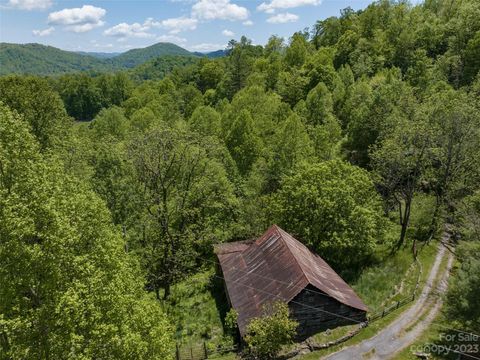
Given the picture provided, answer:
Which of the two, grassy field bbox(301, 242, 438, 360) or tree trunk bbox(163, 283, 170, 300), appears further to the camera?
tree trunk bbox(163, 283, 170, 300)

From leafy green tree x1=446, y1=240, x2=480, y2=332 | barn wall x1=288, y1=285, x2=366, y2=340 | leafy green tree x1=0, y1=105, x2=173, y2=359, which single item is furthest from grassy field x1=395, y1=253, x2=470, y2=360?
leafy green tree x1=0, y1=105, x2=173, y2=359

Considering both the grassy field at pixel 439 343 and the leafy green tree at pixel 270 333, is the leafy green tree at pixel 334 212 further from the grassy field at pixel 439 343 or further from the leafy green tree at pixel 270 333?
the leafy green tree at pixel 270 333

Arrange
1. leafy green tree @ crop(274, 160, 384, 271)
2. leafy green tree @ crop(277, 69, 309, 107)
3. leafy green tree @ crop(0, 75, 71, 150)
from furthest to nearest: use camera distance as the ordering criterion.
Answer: leafy green tree @ crop(277, 69, 309, 107) → leafy green tree @ crop(0, 75, 71, 150) → leafy green tree @ crop(274, 160, 384, 271)

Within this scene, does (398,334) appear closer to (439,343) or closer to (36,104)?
(439,343)

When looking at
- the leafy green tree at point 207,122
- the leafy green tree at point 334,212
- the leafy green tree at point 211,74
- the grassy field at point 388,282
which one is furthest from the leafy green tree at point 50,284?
the leafy green tree at point 211,74

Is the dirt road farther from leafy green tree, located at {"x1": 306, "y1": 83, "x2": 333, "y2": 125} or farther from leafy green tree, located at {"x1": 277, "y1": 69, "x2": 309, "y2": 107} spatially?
leafy green tree, located at {"x1": 277, "y1": 69, "x2": 309, "y2": 107}

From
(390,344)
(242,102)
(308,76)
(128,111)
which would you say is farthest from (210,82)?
(390,344)

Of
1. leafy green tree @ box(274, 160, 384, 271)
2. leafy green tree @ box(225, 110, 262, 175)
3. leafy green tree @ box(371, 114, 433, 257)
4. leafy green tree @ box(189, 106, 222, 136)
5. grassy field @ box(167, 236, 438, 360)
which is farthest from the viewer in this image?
leafy green tree @ box(189, 106, 222, 136)
